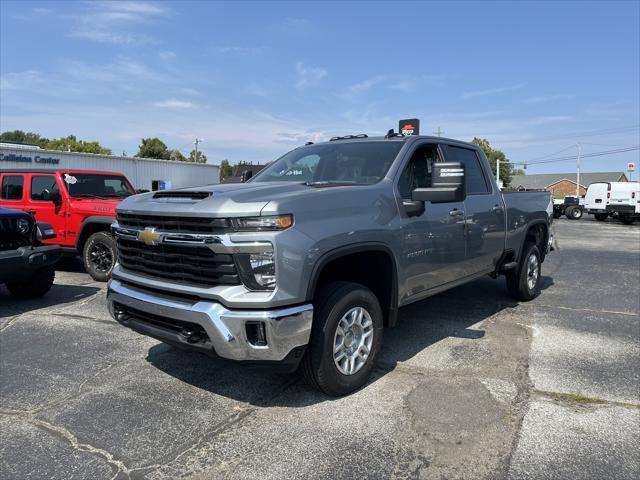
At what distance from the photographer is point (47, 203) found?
8586 mm

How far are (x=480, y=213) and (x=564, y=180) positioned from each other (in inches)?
3966

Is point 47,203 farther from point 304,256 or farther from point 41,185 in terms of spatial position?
point 304,256

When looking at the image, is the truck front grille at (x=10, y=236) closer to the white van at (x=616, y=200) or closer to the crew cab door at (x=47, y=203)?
the crew cab door at (x=47, y=203)

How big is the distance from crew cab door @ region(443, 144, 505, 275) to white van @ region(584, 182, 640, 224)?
22.3 m

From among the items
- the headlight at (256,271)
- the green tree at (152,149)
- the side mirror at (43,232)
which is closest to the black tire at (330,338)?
the headlight at (256,271)

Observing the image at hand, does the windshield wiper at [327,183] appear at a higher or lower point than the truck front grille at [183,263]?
higher

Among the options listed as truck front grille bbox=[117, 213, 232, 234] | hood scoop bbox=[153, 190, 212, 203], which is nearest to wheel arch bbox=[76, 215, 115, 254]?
truck front grille bbox=[117, 213, 232, 234]

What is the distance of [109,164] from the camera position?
30.9 m

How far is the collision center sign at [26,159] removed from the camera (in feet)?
81.1

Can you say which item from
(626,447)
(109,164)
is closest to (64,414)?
(626,447)

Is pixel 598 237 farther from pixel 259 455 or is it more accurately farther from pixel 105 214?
pixel 259 455

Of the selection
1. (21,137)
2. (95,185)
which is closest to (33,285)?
(95,185)

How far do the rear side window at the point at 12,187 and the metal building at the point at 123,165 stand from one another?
421 inches

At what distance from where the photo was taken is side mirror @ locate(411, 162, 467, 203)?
12.4 feet
